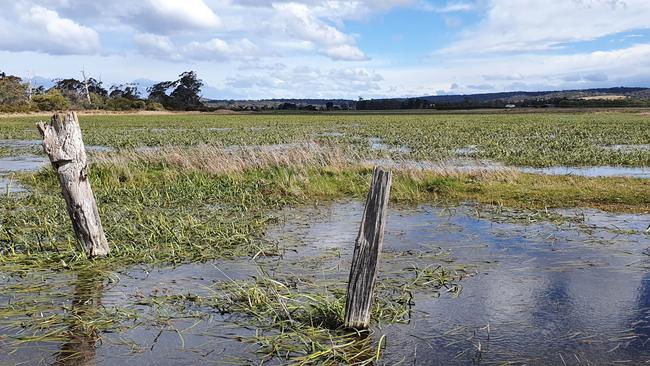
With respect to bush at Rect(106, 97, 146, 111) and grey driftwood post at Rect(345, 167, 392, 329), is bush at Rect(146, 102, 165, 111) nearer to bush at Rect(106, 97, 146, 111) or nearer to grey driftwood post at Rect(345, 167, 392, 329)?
bush at Rect(106, 97, 146, 111)

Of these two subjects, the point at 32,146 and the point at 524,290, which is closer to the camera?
the point at 524,290

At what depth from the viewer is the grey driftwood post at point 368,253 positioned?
21.9ft

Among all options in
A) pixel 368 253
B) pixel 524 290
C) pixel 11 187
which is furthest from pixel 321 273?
pixel 11 187

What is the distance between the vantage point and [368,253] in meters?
6.72

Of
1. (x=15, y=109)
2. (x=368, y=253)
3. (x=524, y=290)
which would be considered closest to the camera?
(x=368, y=253)

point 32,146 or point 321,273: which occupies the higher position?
point 321,273

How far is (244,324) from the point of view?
7.07 metres

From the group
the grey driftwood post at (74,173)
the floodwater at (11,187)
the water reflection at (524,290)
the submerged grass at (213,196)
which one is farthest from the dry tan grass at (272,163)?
the grey driftwood post at (74,173)

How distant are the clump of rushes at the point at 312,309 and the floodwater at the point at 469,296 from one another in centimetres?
17

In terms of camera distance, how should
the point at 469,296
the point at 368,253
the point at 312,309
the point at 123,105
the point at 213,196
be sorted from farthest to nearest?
the point at 123,105 → the point at 213,196 → the point at 469,296 → the point at 312,309 → the point at 368,253

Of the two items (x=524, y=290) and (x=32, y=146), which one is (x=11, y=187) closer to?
(x=524, y=290)

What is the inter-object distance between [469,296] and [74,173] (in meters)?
6.23

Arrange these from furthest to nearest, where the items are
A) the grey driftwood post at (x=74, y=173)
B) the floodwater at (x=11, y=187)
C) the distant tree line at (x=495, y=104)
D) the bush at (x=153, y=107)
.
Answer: the distant tree line at (x=495, y=104)
the bush at (x=153, y=107)
the floodwater at (x=11, y=187)
the grey driftwood post at (x=74, y=173)

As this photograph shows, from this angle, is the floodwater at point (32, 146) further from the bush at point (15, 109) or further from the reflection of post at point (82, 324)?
the bush at point (15, 109)
